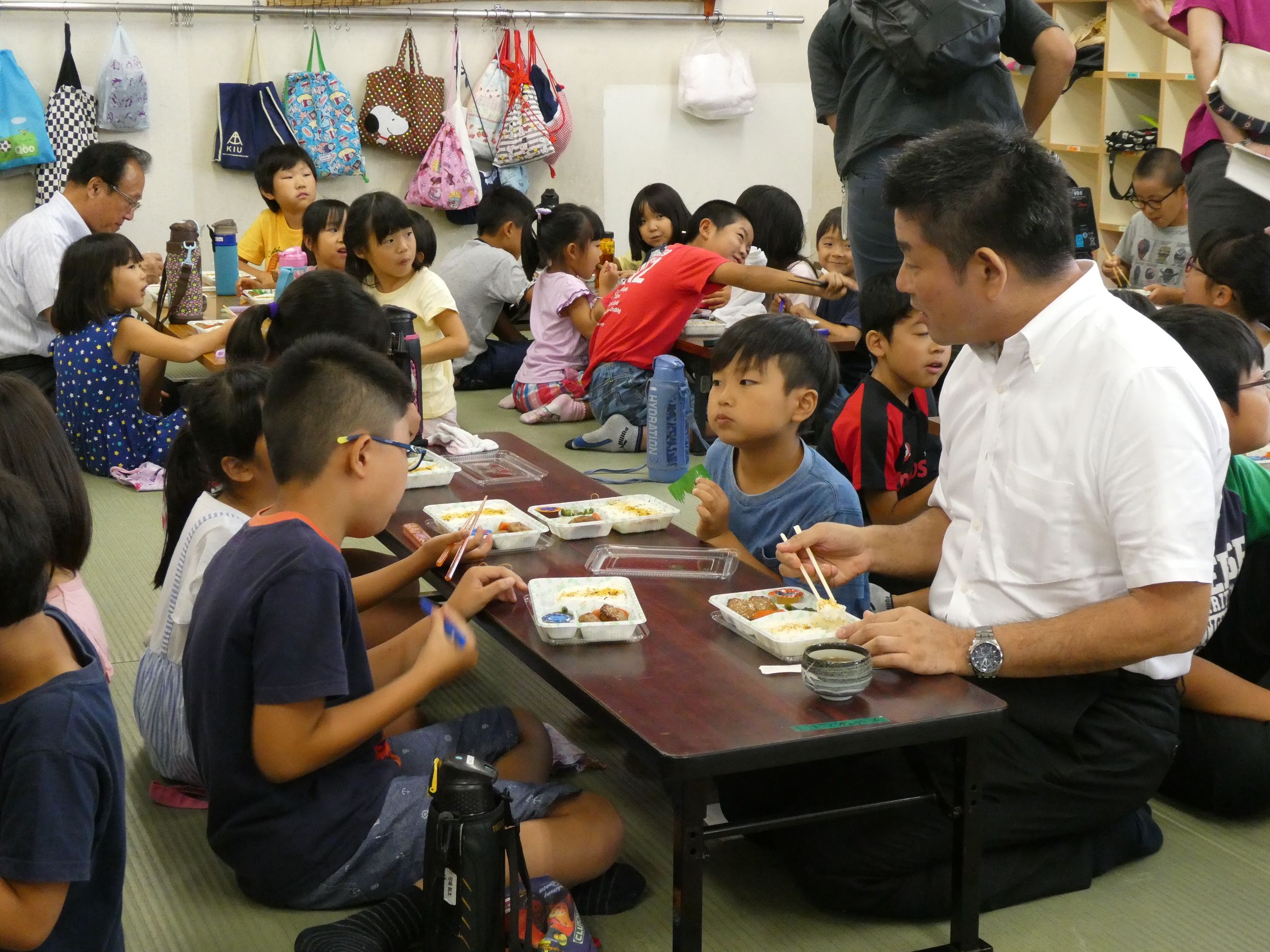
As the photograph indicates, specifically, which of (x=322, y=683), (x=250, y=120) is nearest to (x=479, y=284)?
(x=250, y=120)

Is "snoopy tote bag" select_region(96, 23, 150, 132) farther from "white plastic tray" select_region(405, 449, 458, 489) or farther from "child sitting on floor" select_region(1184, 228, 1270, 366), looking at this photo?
"child sitting on floor" select_region(1184, 228, 1270, 366)

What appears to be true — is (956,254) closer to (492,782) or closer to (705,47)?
(492,782)

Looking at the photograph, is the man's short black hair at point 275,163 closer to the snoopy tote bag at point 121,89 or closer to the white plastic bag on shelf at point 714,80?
the snoopy tote bag at point 121,89

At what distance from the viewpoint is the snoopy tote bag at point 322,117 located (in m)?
7.05

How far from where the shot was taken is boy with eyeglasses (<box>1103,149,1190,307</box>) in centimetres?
540

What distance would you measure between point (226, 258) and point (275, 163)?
0.82m

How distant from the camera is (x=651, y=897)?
7.20 ft

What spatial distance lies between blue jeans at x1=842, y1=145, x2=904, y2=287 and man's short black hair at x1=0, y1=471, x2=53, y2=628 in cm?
271

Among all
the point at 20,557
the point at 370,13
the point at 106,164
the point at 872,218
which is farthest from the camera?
the point at 370,13

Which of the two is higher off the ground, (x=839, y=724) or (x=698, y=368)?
(x=698, y=368)

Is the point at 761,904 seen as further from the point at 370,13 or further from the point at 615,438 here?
the point at 370,13

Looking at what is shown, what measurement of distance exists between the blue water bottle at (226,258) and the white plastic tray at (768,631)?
3971 millimetres

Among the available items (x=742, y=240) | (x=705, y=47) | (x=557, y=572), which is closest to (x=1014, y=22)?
(x=742, y=240)

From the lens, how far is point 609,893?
2141 millimetres
